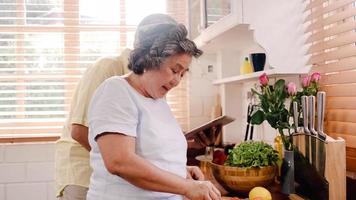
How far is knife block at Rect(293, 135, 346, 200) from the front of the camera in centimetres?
112

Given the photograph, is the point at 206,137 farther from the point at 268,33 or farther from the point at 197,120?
the point at 268,33

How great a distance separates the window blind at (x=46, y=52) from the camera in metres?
2.58

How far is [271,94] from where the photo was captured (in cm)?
142

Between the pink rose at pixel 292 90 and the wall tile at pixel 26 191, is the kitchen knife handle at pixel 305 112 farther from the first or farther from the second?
the wall tile at pixel 26 191

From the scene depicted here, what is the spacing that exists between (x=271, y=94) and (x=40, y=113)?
171cm

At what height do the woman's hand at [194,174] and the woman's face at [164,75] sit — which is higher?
the woman's face at [164,75]

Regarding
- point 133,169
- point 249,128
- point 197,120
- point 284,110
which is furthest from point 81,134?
point 197,120

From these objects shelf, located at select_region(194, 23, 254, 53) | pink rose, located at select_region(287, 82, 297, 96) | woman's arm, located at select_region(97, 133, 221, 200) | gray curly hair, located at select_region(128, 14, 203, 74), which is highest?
shelf, located at select_region(194, 23, 254, 53)

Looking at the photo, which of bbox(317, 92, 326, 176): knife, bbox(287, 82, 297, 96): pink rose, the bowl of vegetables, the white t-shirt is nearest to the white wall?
the bowl of vegetables

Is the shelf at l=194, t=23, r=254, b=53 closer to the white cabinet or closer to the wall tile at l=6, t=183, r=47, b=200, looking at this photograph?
the white cabinet

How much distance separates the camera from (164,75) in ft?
3.52

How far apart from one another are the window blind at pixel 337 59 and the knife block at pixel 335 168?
0.21 meters

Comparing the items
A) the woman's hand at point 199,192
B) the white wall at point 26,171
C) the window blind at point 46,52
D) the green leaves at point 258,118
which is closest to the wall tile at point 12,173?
the white wall at point 26,171

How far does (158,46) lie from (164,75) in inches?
3.1
